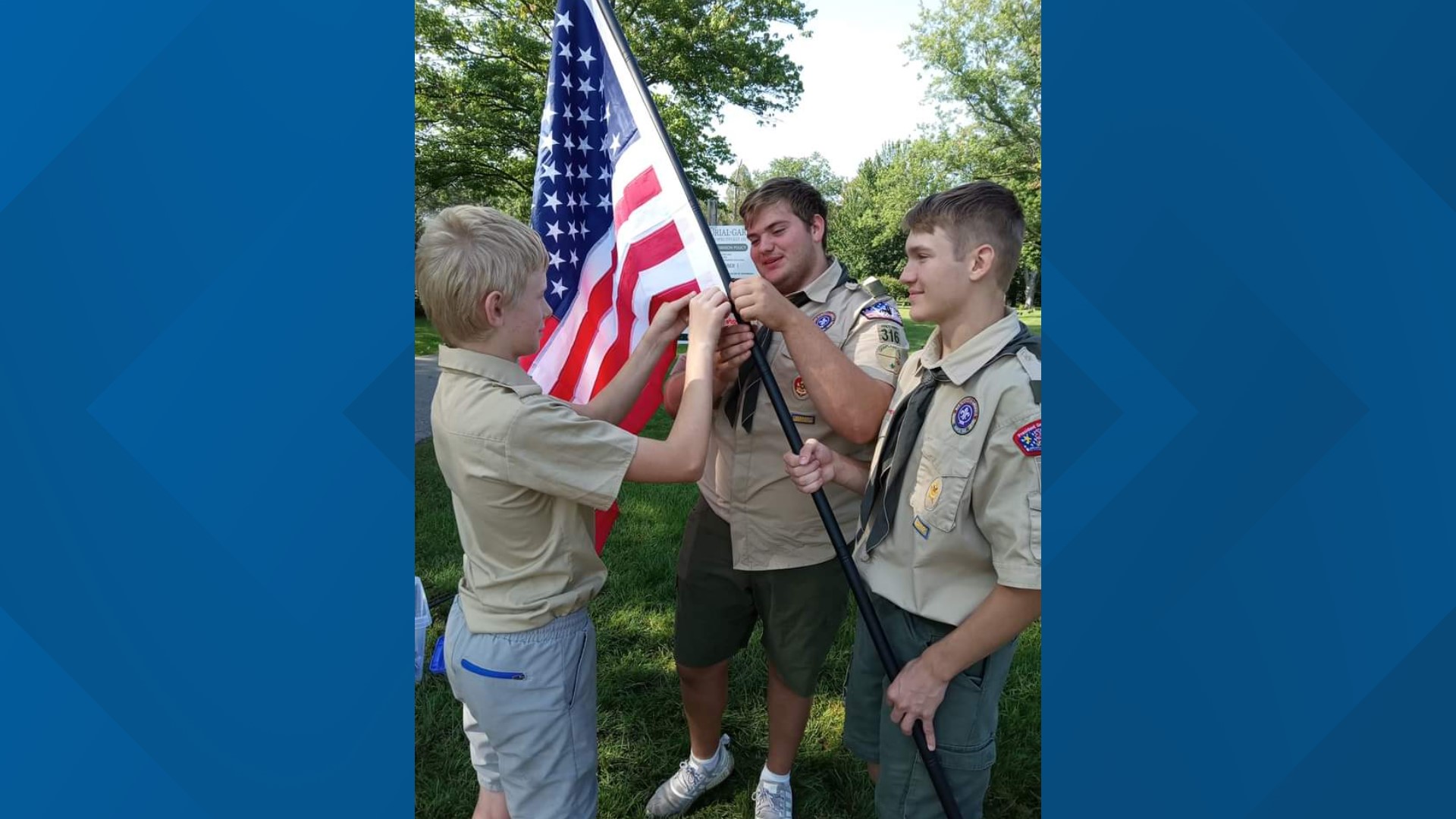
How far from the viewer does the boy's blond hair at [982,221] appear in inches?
85.6

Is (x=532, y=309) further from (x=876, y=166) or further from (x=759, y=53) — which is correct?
(x=876, y=166)

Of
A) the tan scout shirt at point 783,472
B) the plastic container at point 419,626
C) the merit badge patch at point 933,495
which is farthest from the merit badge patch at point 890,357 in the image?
the plastic container at point 419,626

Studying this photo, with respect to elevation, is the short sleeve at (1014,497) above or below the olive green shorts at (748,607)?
above

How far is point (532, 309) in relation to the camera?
2.14 meters

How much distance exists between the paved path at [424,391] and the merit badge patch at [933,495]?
747 centimetres

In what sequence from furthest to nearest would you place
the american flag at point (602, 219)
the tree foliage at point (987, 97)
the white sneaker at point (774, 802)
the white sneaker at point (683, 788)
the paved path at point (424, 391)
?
1. the tree foliage at point (987, 97)
2. the paved path at point (424, 391)
3. the white sneaker at point (683, 788)
4. the white sneaker at point (774, 802)
5. the american flag at point (602, 219)

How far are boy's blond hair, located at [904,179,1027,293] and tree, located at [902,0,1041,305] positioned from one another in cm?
3611

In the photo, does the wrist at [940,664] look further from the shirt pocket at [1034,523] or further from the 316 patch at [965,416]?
the 316 patch at [965,416]

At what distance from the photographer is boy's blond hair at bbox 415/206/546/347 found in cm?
202

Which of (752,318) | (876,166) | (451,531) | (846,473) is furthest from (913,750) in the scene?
(876,166)

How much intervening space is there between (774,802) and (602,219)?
243 centimetres

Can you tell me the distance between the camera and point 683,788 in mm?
3340

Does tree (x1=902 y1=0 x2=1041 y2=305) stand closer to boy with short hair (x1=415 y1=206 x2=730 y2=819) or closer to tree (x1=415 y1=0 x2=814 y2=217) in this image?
tree (x1=415 y1=0 x2=814 y2=217)

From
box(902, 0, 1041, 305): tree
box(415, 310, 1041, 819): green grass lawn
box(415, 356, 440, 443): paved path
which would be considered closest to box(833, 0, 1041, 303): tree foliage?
box(902, 0, 1041, 305): tree
